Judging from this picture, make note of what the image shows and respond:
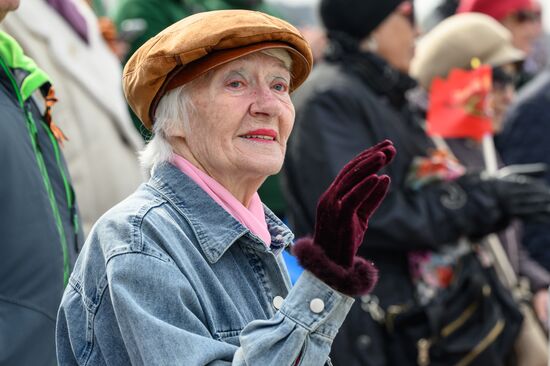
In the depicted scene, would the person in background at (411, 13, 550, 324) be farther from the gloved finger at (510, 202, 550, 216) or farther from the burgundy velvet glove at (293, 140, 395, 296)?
the burgundy velvet glove at (293, 140, 395, 296)

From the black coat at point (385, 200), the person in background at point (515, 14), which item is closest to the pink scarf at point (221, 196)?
the black coat at point (385, 200)

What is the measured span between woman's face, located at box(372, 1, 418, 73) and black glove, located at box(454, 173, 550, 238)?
24.4 inches

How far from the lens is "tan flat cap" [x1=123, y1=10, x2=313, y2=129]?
7.64 ft

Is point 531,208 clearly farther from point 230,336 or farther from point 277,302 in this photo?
point 230,336

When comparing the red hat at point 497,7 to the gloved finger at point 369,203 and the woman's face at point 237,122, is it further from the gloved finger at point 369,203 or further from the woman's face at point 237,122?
the gloved finger at point 369,203

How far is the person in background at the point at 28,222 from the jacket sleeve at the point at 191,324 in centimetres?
64

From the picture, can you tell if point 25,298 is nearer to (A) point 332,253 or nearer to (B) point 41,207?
(B) point 41,207

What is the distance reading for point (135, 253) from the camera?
2184 millimetres

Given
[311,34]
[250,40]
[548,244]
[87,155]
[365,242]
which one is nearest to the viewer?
[250,40]

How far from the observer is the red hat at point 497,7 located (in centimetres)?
645

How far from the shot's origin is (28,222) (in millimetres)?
2781

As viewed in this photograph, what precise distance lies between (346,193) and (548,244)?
3.61m

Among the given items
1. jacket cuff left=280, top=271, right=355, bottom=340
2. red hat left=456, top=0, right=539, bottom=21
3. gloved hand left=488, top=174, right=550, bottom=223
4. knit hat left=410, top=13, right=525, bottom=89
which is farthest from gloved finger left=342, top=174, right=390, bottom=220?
red hat left=456, top=0, right=539, bottom=21

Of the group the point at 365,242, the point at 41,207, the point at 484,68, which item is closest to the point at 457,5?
the point at 484,68
